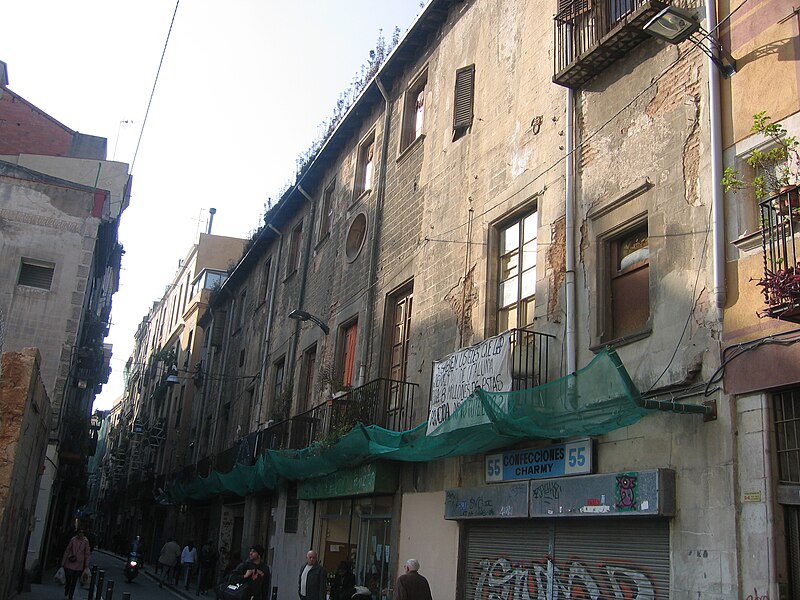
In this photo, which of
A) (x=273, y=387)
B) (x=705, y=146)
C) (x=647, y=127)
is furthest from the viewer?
(x=273, y=387)

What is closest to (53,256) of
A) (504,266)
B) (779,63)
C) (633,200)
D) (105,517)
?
(504,266)

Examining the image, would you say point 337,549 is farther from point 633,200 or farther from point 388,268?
point 633,200

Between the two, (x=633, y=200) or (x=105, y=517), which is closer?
(x=633, y=200)

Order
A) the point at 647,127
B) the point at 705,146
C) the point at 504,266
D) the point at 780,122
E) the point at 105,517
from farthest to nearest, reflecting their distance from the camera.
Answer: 1. the point at 105,517
2. the point at 504,266
3. the point at 647,127
4. the point at 705,146
5. the point at 780,122

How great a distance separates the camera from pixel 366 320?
51.2 feet

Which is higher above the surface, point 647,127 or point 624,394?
point 647,127

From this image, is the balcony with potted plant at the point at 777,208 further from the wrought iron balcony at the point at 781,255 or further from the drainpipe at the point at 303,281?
the drainpipe at the point at 303,281

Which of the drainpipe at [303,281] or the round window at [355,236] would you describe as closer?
the round window at [355,236]

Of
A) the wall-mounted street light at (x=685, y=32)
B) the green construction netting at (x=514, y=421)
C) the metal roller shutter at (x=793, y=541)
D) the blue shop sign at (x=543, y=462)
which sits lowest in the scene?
the metal roller shutter at (x=793, y=541)

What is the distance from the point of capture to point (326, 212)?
2019 centimetres

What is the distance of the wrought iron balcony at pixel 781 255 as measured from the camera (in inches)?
231

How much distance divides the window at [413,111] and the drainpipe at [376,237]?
694 millimetres

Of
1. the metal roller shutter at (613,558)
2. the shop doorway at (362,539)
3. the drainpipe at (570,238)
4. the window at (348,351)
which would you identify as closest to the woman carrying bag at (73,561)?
the shop doorway at (362,539)

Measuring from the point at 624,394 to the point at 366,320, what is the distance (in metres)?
8.94
